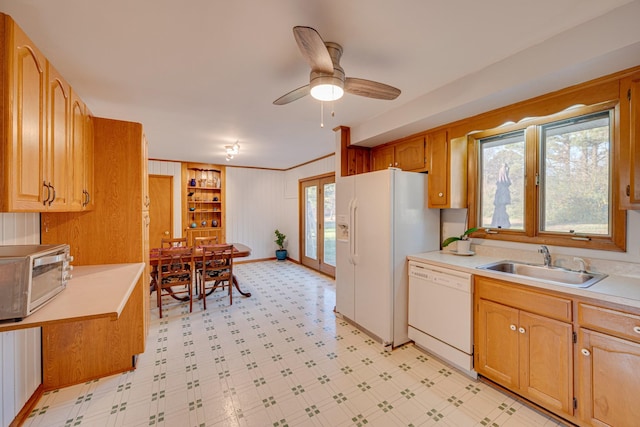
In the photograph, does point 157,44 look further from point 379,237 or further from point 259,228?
point 259,228

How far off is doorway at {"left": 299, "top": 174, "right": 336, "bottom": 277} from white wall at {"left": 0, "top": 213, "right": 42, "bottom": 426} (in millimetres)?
3867

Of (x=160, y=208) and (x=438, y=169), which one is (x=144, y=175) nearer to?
(x=438, y=169)

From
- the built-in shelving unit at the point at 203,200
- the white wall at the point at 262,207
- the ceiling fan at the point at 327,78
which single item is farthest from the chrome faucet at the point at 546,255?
the built-in shelving unit at the point at 203,200

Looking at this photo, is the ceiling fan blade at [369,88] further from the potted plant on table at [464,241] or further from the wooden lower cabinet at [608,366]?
the wooden lower cabinet at [608,366]

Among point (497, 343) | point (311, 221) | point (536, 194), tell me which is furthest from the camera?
point (311, 221)

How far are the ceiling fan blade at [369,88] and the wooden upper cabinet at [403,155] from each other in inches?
44.1

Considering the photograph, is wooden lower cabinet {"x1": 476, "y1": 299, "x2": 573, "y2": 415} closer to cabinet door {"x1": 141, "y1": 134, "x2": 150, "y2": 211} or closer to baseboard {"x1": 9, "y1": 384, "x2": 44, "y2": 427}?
cabinet door {"x1": 141, "y1": 134, "x2": 150, "y2": 211}

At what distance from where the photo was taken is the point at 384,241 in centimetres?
253

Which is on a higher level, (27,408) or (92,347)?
(92,347)

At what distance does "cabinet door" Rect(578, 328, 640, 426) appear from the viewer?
1.35 meters

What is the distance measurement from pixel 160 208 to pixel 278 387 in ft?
15.8

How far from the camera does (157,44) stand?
163 cm

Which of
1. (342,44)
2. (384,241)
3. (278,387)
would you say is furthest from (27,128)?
(384,241)

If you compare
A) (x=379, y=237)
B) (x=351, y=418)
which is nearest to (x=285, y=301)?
(x=379, y=237)
